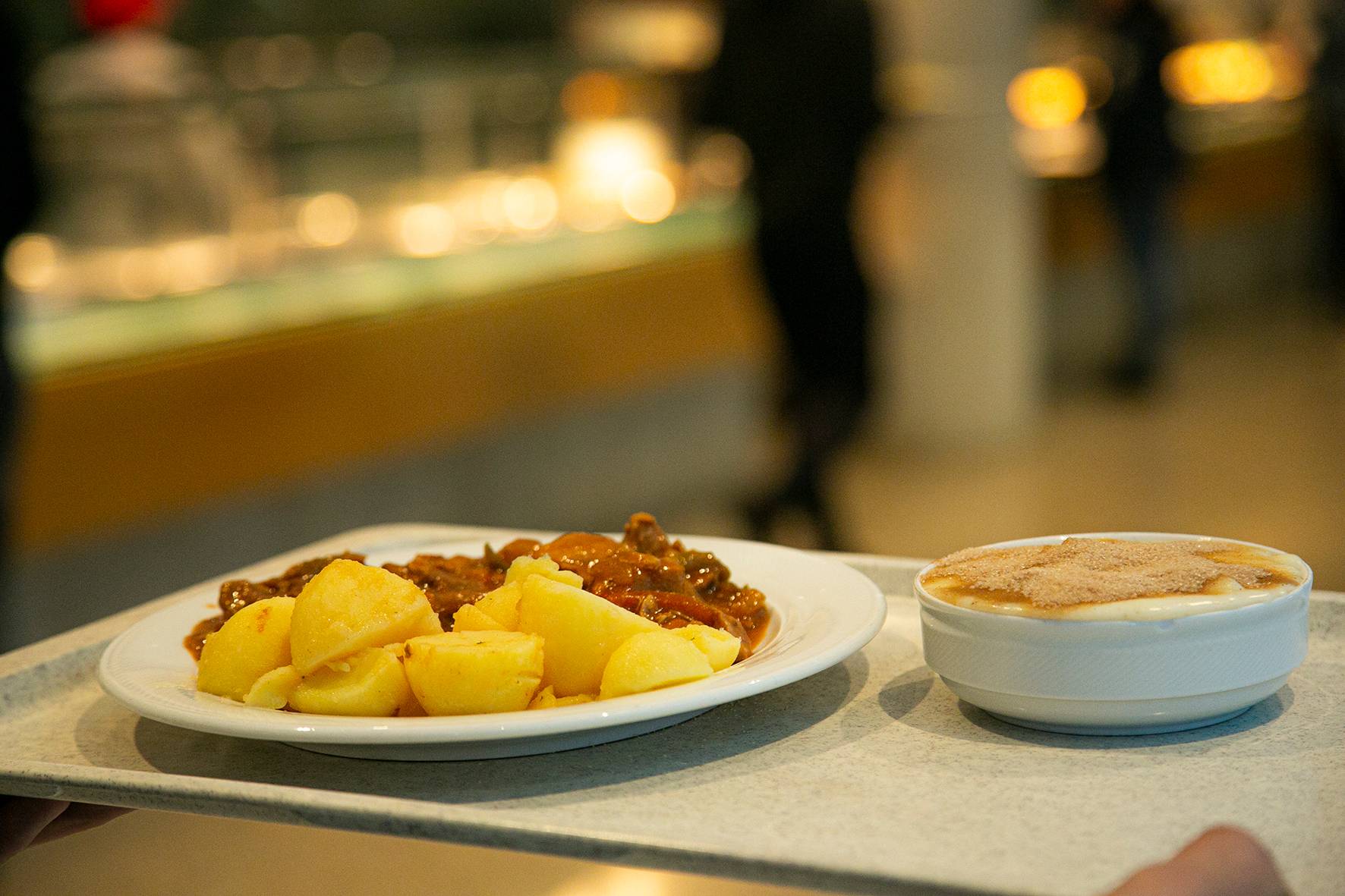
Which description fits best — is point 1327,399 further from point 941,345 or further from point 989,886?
point 989,886

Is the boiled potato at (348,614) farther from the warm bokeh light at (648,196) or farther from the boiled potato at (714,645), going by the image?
the warm bokeh light at (648,196)

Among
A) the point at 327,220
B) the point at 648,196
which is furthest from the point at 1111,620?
the point at 648,196

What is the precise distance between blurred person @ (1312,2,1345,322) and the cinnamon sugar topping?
6.96 meters

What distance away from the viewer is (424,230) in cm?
406

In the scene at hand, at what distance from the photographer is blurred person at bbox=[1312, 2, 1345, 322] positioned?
7.03m

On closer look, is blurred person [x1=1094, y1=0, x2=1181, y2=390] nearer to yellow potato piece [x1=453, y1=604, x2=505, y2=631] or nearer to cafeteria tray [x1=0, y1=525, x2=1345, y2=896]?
cafeteria tray [x1=0, y1=525, x2=1345, y2=896]

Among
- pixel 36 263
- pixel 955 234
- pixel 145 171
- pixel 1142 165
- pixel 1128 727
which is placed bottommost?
pixel 955 234

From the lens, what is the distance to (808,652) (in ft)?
2.88

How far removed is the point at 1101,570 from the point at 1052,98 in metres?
7.48

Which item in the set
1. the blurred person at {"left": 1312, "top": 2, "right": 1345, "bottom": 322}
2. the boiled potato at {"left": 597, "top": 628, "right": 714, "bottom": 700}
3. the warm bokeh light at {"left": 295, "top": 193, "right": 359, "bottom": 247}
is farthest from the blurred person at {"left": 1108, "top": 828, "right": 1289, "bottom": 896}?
the blurred person at {"left": 1312, "top": 2, "right": 1345, "bottom": 322}

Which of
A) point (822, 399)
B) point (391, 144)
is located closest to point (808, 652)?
point (822, 399)

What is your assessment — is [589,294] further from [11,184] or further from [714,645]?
[714,645]

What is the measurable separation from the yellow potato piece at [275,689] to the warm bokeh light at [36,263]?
2504mm

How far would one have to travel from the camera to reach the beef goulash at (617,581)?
974 mm
